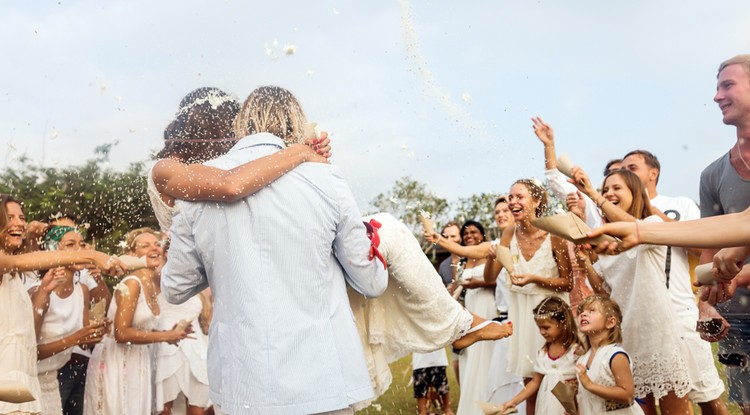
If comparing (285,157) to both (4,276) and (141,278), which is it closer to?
(4,276)

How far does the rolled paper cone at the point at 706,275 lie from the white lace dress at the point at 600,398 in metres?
0.90

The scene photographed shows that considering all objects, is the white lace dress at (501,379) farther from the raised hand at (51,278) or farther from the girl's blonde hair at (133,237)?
the raised hand at (51,278)

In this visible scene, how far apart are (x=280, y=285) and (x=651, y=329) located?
312 cm

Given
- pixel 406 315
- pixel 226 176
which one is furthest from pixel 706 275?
pixel 226 176

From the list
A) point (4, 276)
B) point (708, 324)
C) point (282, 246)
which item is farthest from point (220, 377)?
point (708, 324)

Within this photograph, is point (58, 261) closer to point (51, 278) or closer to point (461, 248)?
point (51, 278)

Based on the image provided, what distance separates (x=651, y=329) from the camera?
524 cm

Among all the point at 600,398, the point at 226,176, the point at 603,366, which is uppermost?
the point at 226,176

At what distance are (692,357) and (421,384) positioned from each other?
4.80m

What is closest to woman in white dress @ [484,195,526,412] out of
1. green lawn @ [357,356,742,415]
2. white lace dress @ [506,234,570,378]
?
white lace dress @ [506,234,570,378]

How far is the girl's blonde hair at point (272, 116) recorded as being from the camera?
3.57 metres

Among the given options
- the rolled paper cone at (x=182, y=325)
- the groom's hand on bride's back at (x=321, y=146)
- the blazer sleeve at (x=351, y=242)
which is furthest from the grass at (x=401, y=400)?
the groom's hand on bride's back at (x=321, y=146)

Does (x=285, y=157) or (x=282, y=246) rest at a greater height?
(x=285, y=157)

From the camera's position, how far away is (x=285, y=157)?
330 centimetres
